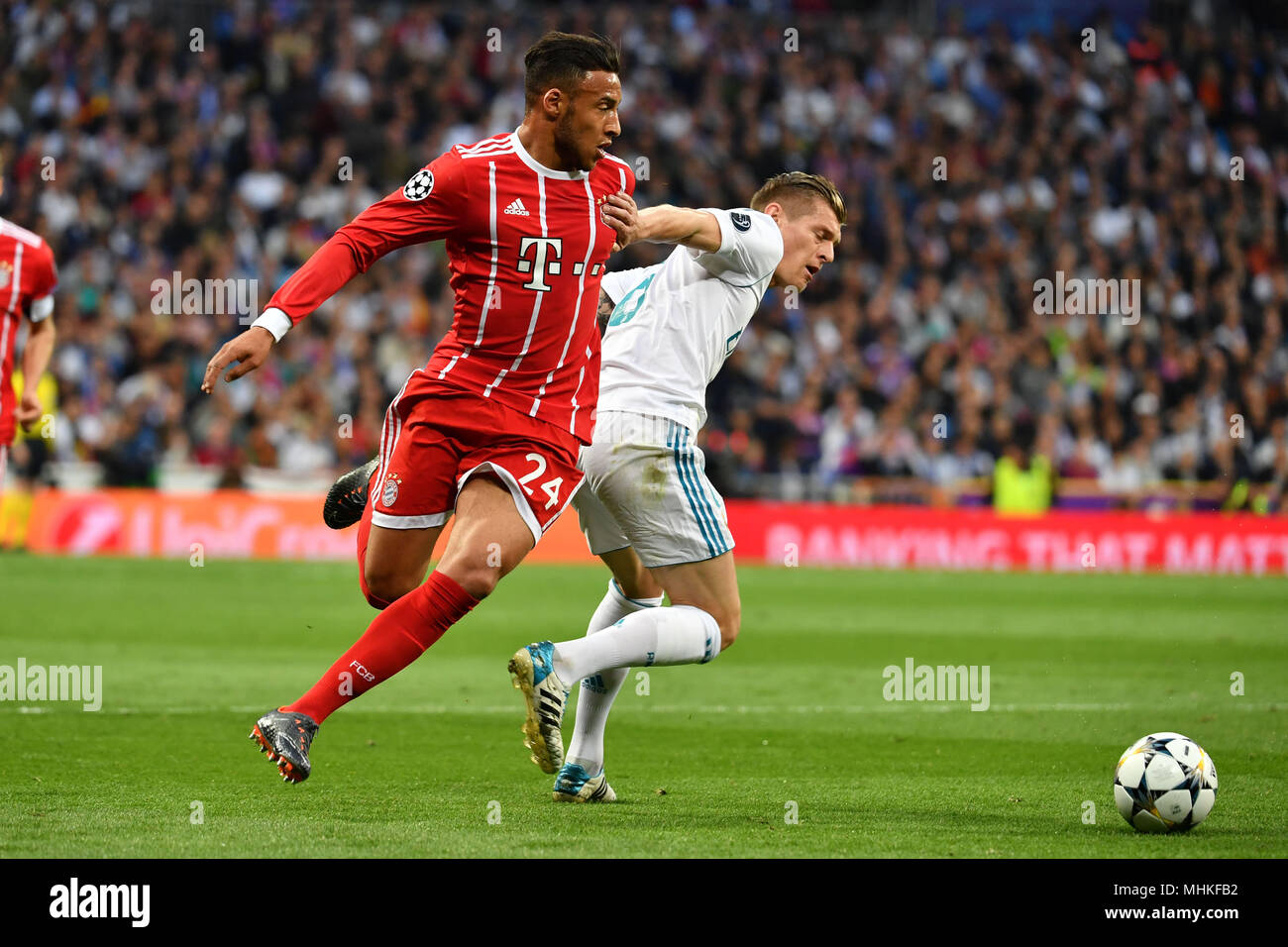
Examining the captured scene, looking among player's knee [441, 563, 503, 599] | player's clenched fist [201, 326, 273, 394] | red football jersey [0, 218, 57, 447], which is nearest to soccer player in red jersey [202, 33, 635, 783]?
player's knee [441, 563, 503, 599]

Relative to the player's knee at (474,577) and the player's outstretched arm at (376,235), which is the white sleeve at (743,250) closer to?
the player's outstretched arm at (376,235)

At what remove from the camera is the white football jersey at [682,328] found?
5734mm

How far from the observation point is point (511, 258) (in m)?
5.36

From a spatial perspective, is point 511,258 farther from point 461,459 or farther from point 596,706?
point 596,706

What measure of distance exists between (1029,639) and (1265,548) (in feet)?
28.6

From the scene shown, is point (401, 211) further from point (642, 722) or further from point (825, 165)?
point (825, 165)

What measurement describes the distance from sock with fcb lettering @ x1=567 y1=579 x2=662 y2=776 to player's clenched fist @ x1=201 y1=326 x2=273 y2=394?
1.70 meters

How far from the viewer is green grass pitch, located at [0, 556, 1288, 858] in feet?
16.5

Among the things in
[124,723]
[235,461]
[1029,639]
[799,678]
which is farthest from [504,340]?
[235,461]

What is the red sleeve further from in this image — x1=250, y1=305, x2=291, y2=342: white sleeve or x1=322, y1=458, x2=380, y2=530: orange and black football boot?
x1=322, y1=458, x2=380, y2=530: orange and black football boot

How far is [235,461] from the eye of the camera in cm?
1900

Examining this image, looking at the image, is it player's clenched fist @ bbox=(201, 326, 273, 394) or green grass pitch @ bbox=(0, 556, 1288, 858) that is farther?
green grass pitch @ bbox=(0, 556, 1288, 858)

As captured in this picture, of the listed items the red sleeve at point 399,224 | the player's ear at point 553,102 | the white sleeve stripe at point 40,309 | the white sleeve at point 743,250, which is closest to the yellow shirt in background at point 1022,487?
the white sleeve stripe at point 40,309
